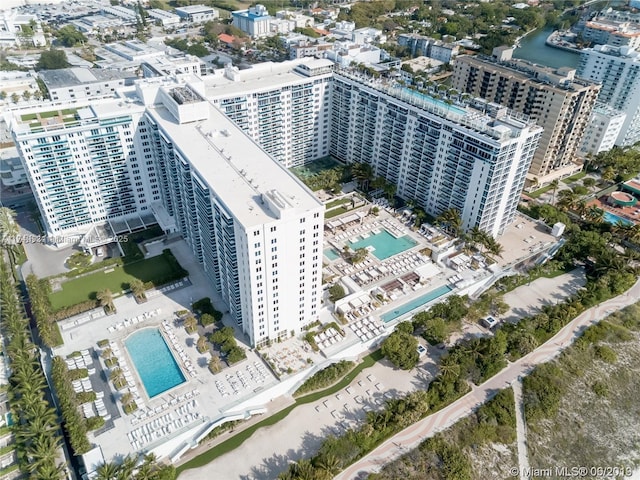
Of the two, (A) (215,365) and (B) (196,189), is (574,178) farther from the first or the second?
(A) (215,365)

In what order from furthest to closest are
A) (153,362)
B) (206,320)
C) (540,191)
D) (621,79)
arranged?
(621,79)
(540,191)
(206,320)
(153,362)

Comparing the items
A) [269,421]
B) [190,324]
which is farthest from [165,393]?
[269,421]

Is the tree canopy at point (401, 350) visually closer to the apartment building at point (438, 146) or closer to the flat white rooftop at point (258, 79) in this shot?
the apartment building at point (438, 146)

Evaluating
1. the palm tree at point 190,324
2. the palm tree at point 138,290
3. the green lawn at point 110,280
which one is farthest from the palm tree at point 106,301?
the palm tree at point 190,324

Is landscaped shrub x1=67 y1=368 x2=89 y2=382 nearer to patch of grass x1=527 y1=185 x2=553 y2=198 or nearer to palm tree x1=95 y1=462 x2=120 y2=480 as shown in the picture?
palm tree x1=95 y1=462 x2=120 y2=480

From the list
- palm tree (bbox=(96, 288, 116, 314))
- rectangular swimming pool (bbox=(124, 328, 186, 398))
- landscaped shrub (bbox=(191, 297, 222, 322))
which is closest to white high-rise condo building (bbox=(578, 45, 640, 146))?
landscaped shrub (bbox=(191, 297, 222, 322))

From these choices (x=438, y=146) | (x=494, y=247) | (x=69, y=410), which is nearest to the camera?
(x=69, y=410)

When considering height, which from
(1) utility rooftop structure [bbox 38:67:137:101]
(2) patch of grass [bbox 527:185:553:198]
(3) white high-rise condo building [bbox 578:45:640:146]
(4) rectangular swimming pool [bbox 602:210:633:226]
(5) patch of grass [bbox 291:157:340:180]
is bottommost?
(2) patch of grass [bbox 527:185:553:198]
